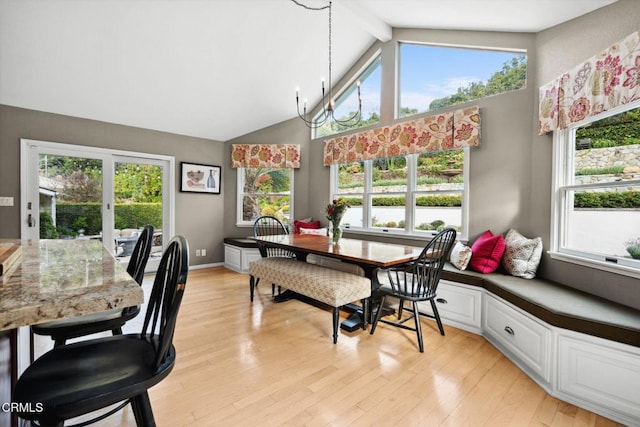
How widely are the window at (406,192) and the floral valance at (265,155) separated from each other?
794mm

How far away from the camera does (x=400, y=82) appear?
3873mm

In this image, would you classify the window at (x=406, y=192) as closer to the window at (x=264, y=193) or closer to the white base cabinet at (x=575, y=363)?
the window at (x=264, y=193)

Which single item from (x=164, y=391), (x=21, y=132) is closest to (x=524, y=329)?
(x=164, y=391)

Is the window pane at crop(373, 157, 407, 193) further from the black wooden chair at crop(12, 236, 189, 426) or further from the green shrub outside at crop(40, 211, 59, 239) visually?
the green shrub outside at crop(40, 211, 59, 239)

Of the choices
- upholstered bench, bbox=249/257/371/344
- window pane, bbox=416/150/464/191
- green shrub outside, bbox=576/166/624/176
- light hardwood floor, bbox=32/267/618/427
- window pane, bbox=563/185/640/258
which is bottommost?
light hardwood floor, bbox=32/267/618/427

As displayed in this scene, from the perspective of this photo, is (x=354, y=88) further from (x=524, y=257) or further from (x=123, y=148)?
(x=123, y=148)

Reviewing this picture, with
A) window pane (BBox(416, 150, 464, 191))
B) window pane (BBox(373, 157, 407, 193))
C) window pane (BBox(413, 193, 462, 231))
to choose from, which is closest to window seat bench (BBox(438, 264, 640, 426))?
window pane (BBox(413, 193, 462, 231))

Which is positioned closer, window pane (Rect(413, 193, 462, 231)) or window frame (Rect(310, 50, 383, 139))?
window pane (Rect(413, 193, 462, 231))

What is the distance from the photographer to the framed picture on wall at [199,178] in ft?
15.8

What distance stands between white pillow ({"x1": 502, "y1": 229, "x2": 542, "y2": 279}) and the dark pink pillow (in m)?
0.08

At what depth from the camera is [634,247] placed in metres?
1.92

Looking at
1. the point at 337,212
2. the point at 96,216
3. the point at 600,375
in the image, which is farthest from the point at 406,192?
the point at 96,216

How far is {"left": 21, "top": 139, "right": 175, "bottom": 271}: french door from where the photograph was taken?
3570 mm

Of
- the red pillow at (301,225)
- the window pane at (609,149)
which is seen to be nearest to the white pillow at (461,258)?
the window pane at (609,149)
